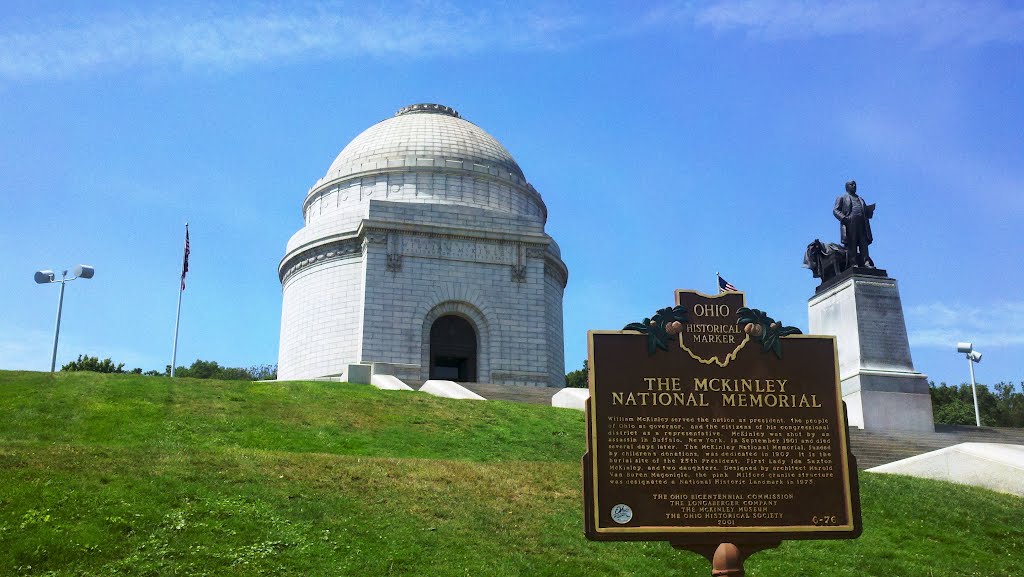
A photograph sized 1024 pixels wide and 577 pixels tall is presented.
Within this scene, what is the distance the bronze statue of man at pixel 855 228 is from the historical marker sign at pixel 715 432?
1853cm

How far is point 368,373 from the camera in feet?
104

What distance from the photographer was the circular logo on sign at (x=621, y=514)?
8.62 meters

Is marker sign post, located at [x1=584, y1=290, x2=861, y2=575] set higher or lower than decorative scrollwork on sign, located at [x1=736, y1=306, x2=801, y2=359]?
lower

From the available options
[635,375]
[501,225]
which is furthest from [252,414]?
[501,225]

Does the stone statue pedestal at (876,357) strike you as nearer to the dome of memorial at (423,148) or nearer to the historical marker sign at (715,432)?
the historical marker sign at (715,432)

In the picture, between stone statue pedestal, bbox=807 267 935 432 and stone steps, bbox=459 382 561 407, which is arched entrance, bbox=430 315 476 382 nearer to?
stone steps, bbox=459 382 561 407

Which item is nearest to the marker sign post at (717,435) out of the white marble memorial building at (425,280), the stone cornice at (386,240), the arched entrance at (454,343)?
the white marble memorial building at (425,280)

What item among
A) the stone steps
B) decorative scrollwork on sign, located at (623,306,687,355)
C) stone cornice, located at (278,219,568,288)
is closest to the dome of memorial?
stone cornice, located at (278,219,568,288)

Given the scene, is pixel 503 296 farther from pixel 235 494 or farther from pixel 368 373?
pixel 235 494

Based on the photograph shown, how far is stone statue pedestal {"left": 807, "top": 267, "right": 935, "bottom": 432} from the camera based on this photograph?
81.8ft

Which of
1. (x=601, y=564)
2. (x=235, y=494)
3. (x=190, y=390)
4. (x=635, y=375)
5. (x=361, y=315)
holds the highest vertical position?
(x=361, y=315)

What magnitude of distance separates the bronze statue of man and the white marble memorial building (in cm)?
1420

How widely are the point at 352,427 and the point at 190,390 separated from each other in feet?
17.8

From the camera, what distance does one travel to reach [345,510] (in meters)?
13.9
